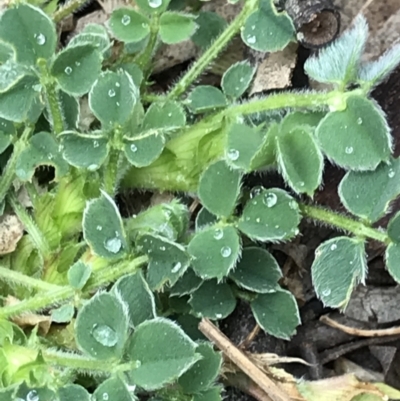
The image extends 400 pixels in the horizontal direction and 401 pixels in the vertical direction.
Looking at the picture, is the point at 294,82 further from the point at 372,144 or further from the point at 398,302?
the point at 398,302

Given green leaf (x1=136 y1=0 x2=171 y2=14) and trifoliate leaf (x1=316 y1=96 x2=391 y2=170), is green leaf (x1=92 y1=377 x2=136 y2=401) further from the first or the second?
green leaf (x1=136 y1=0 x2=171 y2=14)

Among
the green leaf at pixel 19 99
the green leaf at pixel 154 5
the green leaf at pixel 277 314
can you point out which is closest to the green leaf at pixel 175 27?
the green leaf at pixel 154 5

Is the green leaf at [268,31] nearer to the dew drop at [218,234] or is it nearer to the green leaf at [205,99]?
the green leaf at [205,99]

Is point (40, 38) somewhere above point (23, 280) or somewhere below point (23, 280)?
above

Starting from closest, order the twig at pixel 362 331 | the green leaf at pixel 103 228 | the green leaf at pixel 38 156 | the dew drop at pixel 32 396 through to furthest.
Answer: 1. the dew drop at pixel 32 396
2. the green leaf at pixel 103 228
3. the green leaf at pixel 38 156
4. the twig at pixel 362 331

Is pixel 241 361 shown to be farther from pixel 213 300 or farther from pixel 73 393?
pixel 73 393

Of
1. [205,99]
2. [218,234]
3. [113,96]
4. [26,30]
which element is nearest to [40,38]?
[26,30]
